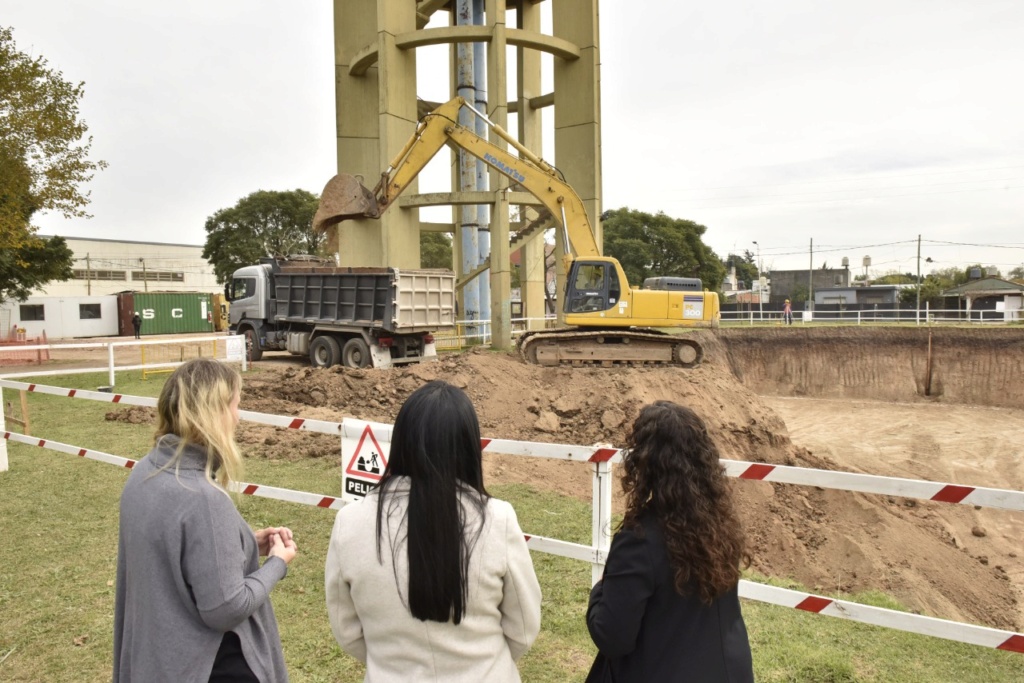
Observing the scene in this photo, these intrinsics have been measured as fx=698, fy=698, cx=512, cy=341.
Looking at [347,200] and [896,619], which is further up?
[347,200]

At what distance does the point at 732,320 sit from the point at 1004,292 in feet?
55.9

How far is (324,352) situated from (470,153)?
6.98m

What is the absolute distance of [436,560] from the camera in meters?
1.94

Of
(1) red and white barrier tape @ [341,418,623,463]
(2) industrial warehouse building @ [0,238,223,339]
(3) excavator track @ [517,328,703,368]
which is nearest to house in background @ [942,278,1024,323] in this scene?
(3) excavator track @ [517,328,703,368]

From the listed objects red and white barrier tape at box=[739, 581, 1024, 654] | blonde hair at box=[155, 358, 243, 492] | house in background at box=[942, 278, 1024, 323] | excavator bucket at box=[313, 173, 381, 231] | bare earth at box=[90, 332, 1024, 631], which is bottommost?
bare earth at box=[90, 332, 1024, 631]

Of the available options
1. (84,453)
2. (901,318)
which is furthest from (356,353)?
(901,318)

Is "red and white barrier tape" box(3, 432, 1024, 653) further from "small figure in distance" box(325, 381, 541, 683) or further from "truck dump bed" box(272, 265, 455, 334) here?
"truck dump bed" box(272, 265, 455, 334)

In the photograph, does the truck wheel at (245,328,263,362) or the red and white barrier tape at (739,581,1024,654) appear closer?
the red and white barrier tape at (739,581,1024,654)

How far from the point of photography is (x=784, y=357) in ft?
95.6

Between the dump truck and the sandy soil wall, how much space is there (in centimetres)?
1482

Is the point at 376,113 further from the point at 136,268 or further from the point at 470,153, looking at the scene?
the point at 136,268

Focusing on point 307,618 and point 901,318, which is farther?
point 901,318

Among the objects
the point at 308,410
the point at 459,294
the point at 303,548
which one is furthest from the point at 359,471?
the point at 459,294

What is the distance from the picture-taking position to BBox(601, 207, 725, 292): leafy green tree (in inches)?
2317
